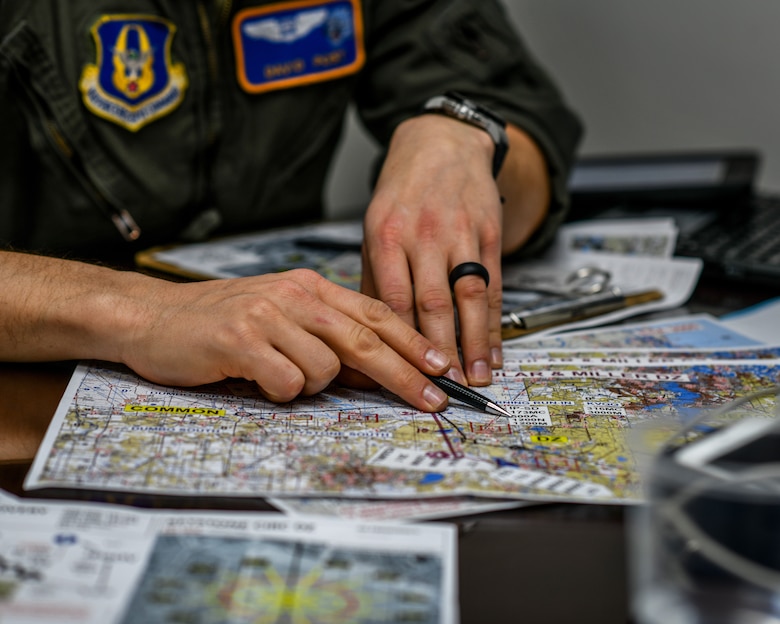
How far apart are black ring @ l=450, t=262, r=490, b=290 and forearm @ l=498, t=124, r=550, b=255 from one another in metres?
0.23

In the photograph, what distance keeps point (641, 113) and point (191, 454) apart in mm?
1445

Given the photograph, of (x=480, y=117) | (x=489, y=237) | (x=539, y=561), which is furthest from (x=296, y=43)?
(x=539, y=561)

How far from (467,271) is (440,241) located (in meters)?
0.05

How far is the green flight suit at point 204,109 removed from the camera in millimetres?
1066

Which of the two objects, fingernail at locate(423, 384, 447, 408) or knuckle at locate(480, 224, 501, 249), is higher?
knuckle at locate(480, 224, 501, 249)

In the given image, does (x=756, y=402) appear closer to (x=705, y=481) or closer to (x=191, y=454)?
(x=705, y=481)

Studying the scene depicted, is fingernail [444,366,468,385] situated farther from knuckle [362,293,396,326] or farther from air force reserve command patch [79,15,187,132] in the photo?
air force reserve command patch [79,15,187,132]

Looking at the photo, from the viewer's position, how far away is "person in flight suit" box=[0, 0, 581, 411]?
0.76 metres

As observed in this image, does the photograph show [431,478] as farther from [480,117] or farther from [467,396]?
[480,117]

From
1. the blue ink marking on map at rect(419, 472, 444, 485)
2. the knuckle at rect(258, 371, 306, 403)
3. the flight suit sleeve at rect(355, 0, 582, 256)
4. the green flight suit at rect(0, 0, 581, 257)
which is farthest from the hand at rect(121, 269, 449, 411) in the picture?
the flight suit sleeve at rect(355, 0, 582, 256)

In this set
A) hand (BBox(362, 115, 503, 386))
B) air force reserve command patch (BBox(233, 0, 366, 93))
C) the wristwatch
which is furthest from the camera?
air force reserve command patch (BBox(233, 0, 366, 93))

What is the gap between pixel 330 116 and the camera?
52.5 inches

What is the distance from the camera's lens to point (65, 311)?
2.60 ft

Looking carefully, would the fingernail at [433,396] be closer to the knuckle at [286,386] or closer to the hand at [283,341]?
the hand at [283,341]
